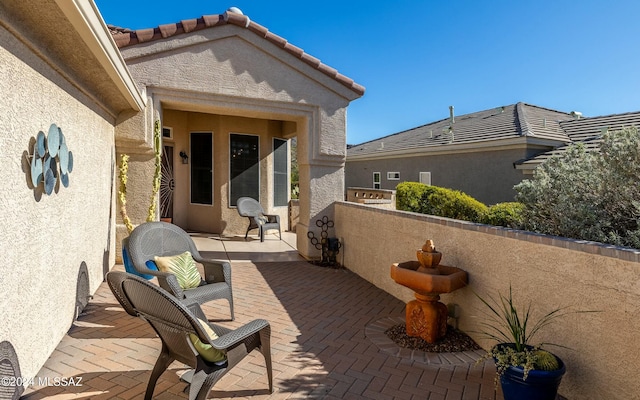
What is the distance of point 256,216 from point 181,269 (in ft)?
17.4

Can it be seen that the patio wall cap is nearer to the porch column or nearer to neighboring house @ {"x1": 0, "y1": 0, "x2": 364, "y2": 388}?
the porch column

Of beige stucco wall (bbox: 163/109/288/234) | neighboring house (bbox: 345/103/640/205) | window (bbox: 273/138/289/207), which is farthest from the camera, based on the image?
neighboring house (bbox: 345/103/640/205)

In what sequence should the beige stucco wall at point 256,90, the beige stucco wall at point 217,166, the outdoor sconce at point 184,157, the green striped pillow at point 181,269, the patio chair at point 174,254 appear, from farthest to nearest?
the outdoor sconce at point 184,157, the beige stucco wall at point 217,166, the beige stucco wall at point 256,90, the green striped pillow at point 181,269, the patio chair at point 174,254

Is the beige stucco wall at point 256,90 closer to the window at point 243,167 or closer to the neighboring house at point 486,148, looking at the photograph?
the window at point 243,167

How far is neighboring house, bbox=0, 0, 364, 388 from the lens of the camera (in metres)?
2.71

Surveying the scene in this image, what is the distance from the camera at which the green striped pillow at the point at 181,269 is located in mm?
4242

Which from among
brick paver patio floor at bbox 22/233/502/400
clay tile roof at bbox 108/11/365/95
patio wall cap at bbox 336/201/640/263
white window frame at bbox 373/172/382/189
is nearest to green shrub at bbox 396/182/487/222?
clay tile roof at bbox 108/11/365/95

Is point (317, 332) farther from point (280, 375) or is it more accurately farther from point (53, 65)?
point (53, 65)

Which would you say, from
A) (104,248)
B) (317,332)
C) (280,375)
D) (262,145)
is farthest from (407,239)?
(262,145)

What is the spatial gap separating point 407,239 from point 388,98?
70.5 ft

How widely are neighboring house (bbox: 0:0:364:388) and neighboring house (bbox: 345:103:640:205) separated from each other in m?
7.21

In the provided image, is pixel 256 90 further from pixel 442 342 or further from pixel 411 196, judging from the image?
pixel 442 342

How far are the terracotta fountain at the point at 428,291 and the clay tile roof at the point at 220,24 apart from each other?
4.79 m

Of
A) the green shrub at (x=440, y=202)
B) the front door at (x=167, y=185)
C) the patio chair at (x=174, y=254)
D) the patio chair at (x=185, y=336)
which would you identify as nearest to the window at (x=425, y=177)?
the green shrub at (x=440, y=202)
